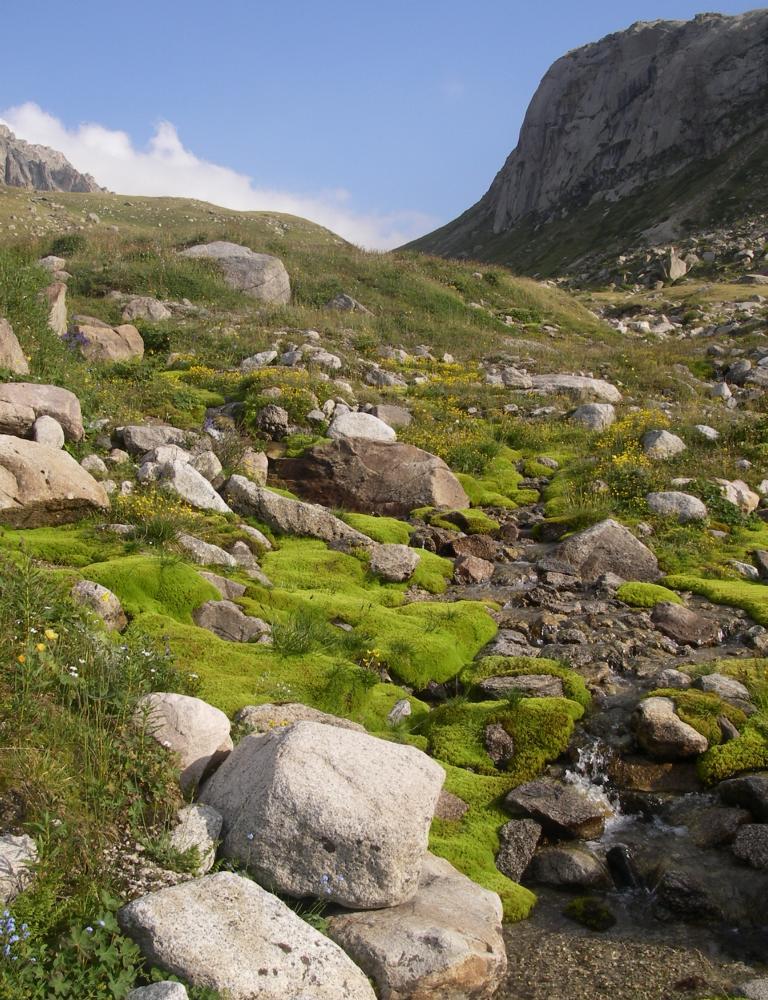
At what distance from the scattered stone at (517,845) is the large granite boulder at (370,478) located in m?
8.49

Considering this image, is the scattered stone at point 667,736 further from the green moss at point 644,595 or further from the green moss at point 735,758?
the green moss at point 644,595

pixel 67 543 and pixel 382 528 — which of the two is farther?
pixel 382 528

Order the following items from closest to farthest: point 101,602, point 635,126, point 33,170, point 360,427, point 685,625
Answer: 1. point 101,602
2. point 685,625
3. point 360,427
4. point 635,126
5. point 33,170

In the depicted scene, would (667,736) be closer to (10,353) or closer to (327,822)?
(327,822)

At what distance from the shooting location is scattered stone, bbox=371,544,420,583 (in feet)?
36.7

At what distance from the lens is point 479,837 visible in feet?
19.3

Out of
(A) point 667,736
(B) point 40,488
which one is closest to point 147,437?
(B) point 40,488

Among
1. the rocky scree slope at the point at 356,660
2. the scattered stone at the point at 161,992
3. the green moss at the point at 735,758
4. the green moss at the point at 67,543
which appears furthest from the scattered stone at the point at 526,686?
the scattered stone at the point at 161,992

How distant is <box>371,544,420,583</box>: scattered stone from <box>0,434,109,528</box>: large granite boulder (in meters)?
3.75

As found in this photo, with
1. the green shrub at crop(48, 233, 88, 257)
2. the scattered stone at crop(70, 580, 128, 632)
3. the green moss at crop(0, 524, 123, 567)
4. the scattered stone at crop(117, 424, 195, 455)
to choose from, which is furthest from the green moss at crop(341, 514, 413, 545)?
the green shrub at crop(48, 233, 88, 257)

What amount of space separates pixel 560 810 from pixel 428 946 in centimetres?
228

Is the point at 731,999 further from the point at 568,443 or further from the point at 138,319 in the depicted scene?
the point at 138,319

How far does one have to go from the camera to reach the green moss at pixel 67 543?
864cm

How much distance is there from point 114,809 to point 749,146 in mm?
87851
